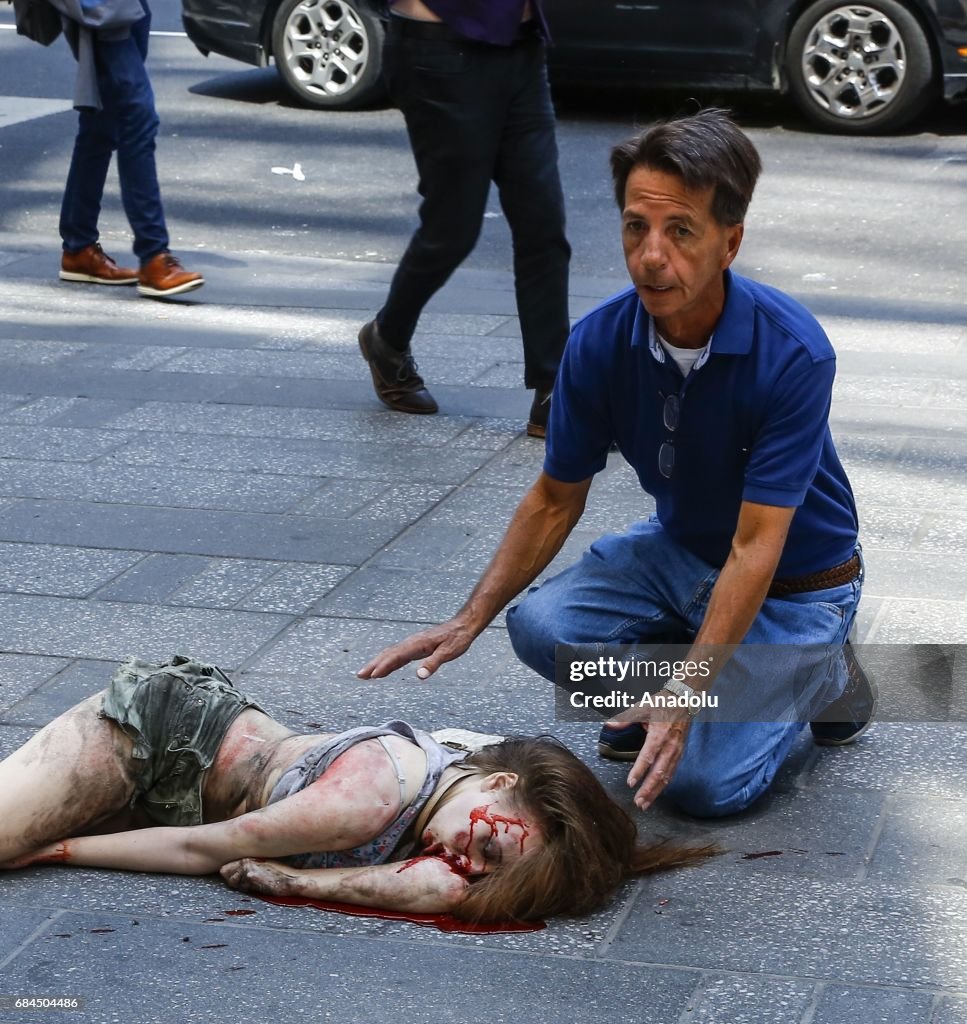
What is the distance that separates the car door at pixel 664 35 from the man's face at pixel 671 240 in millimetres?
7126


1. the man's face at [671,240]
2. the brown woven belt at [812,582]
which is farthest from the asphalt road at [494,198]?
the man's face at [671,240]

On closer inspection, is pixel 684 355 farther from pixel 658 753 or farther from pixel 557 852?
pixel 557 852

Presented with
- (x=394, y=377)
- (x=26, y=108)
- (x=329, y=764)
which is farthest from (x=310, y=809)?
(x=26, y=108)

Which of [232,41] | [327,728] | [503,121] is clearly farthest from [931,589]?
[232,41]

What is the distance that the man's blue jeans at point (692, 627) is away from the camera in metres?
3.32

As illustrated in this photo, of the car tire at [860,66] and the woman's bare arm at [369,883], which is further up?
the car tire at [860,66]

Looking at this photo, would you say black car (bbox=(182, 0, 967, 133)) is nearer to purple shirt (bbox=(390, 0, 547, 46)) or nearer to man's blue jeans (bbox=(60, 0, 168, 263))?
man's blue jeans (bbox=(60, 0, 168, 263))

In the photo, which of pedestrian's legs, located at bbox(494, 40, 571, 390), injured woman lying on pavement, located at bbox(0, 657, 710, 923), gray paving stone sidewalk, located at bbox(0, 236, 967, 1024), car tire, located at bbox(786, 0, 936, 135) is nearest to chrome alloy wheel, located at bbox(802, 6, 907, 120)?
car tire, located at bbox(786, 0, 936, 135)

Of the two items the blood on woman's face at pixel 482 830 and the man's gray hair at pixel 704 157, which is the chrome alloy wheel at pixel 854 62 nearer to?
the man's gray hair at pixel 704 157

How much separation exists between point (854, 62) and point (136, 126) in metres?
4.56

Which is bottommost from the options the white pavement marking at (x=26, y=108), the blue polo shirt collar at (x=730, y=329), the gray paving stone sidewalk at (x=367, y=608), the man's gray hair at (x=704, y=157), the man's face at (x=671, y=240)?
the gray paving stone sidewalk at (x=367, y=608)

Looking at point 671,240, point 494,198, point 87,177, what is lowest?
point 494,198

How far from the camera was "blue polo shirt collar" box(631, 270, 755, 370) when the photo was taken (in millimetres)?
3172

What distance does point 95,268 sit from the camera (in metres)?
7.36
